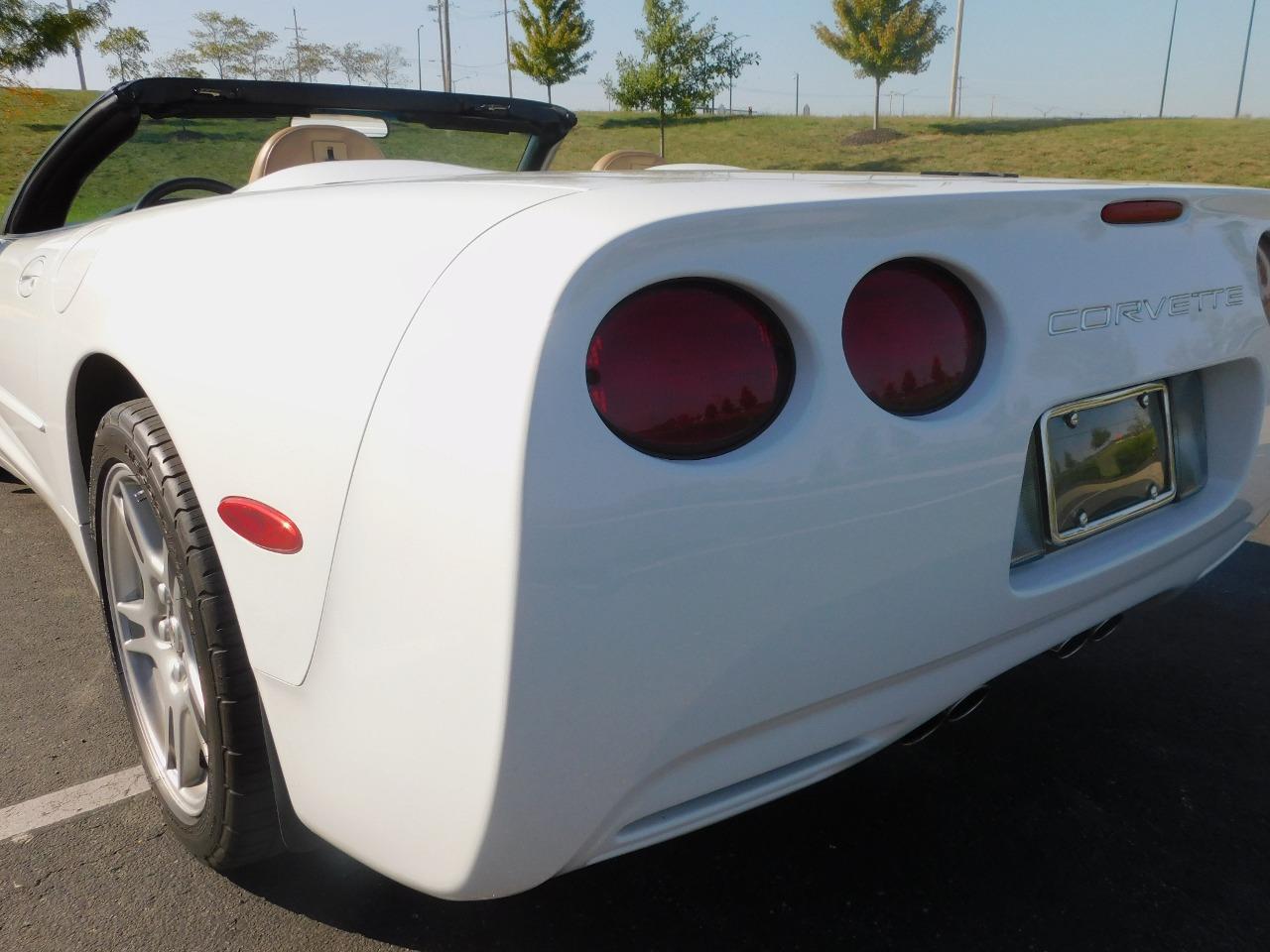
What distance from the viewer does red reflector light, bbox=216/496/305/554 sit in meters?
1.33

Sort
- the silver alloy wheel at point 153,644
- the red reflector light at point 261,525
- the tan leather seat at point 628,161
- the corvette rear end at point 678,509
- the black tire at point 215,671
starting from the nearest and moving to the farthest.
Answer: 1. the corvette rear end at point 678,509
2. the red reflector light at point 261,525
3. the black tire at point 215,671
4. the silver alloy wheel at point 153,644
5. the tan leather seat at point 628,161

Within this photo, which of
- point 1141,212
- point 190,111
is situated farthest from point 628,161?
point 1141,212

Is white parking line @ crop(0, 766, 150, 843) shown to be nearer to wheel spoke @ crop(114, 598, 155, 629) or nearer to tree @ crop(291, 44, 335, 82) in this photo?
wheel spoke @ crop(114, 598, 155, 629)

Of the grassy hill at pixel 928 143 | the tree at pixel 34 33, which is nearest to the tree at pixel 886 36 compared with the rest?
the grassy hill at pixel 928 143

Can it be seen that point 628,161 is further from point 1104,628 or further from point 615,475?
point 615,475

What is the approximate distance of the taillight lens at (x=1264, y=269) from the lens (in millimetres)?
1940

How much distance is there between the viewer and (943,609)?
144cm

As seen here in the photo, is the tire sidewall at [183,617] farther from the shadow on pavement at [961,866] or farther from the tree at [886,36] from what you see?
the tree at [886,36]

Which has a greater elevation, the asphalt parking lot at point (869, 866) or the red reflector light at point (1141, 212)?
the red reflector light at point (1141, 212)

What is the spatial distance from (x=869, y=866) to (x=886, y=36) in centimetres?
3880

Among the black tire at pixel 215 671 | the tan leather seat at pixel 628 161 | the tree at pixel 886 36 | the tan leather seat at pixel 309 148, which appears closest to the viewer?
the black tire at pixel 215 671

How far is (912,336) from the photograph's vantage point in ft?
4.60

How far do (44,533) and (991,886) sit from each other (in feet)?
11.3

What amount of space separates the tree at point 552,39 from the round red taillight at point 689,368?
39.8 metres
